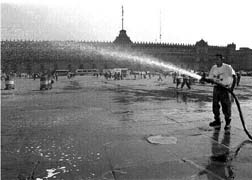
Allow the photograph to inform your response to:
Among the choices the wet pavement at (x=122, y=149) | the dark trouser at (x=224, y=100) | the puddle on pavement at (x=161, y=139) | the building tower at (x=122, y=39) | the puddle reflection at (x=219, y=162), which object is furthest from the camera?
the building tower at (x=122, y=39)

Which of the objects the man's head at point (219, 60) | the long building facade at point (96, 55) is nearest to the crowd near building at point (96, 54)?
the long building facade at point (96, 55)

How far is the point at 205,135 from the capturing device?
16.9 ft

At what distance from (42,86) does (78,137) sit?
13.8 m

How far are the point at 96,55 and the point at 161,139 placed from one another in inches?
4388

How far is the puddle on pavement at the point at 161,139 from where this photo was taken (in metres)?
4.68

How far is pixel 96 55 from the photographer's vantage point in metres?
114

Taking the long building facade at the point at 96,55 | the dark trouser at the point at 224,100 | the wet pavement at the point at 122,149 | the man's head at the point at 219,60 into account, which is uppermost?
the long building facade at the point at 96,55

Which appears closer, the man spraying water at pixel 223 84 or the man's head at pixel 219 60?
the man spraying water at pixel 223 84

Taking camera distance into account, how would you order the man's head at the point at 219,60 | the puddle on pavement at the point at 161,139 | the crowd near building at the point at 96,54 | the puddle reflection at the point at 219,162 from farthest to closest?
the crowd near building at the point at 96,54, the man's head at the point at 219,60, the puddle on pavement at the point at 161,139, the puddle reflection at the point at 219,162

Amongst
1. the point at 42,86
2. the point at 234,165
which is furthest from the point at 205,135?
the point at 42,86

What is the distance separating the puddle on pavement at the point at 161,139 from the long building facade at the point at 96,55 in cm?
9632

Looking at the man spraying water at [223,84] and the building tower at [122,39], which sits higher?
the building tower at [122,39]

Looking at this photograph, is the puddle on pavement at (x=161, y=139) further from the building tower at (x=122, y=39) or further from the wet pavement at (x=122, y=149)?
the building tower at (x=122, y=39)

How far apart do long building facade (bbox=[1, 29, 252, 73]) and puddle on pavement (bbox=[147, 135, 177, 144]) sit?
316 feet
